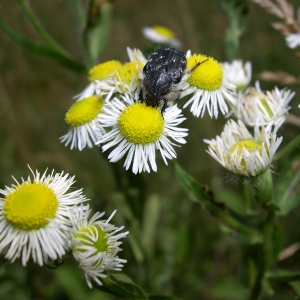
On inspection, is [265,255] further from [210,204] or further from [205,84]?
[205,84]

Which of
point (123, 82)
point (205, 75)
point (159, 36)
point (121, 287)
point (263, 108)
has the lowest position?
point (121, 287)

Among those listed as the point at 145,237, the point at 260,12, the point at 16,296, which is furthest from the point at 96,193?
the point at 260,12

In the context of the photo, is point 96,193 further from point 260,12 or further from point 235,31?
point 260,12

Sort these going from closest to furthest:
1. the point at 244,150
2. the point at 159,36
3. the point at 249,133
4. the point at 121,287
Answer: the point at 121,287, the point at 244,150, the point at 249,133, the point at 159,36

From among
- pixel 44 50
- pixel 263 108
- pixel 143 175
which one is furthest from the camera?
pixel 143 175


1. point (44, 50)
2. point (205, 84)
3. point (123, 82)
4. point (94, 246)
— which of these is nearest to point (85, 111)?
point (123, 82)

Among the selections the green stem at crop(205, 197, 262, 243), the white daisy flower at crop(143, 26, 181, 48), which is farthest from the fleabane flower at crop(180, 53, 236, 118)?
the white daisy flower at crop(143, 26, 181, 48)

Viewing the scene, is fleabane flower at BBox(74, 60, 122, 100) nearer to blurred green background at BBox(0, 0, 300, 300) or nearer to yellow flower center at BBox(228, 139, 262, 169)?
blurred green background at BBox(0, 0, 300, 300)
